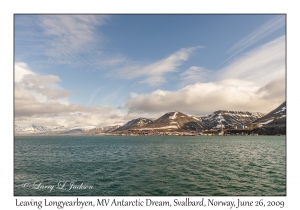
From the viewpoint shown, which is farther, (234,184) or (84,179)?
(84,179)
